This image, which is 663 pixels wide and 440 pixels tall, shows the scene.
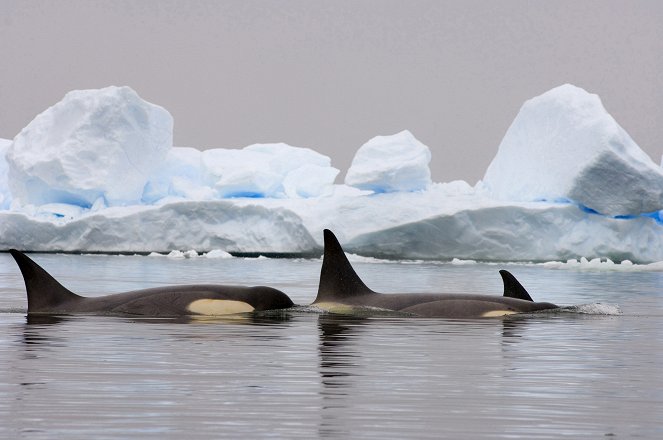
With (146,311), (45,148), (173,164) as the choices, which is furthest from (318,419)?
(173,164)

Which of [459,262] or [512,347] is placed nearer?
[512,347]

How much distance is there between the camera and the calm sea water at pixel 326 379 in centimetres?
399

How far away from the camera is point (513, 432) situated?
3885 millimetres

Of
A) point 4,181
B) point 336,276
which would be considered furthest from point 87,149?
point 336,276

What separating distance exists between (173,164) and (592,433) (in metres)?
43.2

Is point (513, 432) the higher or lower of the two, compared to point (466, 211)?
lower

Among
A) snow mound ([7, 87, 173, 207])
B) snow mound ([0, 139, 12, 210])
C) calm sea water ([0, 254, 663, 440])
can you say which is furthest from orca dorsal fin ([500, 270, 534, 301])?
snow mound ([0, 139, 12, 210])

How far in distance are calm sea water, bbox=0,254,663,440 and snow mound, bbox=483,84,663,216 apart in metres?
24.9

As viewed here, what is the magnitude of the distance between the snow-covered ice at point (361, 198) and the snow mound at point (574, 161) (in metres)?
0.05

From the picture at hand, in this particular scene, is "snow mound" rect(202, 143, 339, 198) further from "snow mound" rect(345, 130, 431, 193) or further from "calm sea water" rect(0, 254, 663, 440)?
"calm sea water" rect(0, 254, 663, 440)

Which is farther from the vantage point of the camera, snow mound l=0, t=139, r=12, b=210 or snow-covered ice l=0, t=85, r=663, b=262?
snow mound l=0, t=139, r=12, b=210

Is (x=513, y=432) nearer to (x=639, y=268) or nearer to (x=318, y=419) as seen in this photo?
(x=318, y=419)

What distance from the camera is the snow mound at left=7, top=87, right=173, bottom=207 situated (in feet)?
130

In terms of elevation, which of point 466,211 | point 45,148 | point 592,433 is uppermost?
point 45,148
